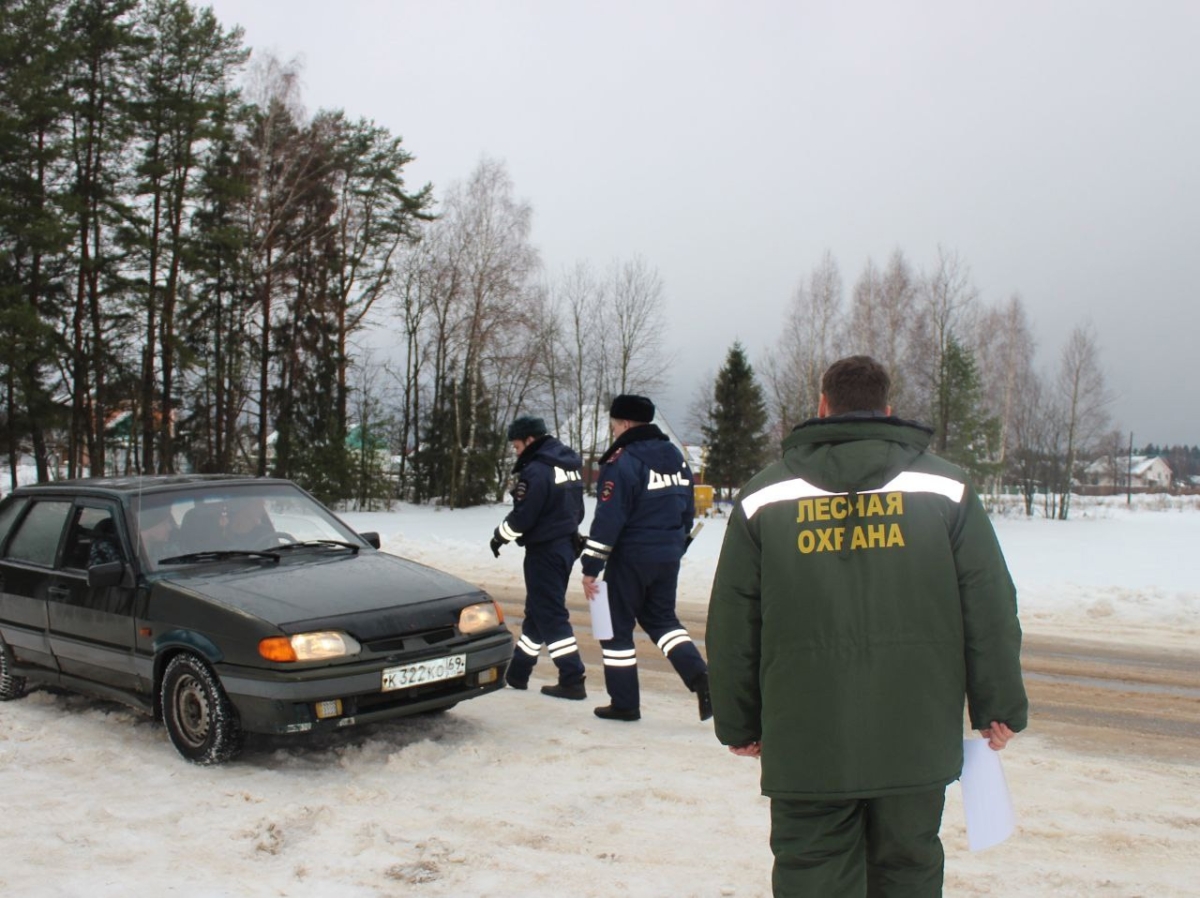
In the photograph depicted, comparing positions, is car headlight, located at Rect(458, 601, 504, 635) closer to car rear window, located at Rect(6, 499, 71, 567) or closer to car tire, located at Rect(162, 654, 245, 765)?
car tire, located at Rect(162, 654, 245, 765)

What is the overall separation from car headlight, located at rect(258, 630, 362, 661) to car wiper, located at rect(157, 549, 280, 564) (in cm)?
106

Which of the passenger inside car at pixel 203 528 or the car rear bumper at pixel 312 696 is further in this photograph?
the passenger inside car at pixel 203 528

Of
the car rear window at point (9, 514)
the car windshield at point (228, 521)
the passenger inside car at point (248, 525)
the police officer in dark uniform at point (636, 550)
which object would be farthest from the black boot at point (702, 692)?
the car rear window at point (9, 514)

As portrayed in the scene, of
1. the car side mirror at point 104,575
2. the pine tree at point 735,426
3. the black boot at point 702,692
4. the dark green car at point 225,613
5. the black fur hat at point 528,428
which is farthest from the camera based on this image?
the pine tree at point 735,426

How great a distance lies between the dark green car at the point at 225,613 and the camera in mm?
4965

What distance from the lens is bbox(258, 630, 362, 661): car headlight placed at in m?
4.87

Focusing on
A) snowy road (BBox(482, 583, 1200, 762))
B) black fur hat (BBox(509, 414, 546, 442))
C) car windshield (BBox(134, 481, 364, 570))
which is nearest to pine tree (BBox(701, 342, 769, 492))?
snowy road (BBox(482, 583, 1200, 762))

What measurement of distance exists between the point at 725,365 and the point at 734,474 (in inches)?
212

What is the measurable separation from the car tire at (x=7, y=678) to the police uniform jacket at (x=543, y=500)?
3251 millimetres

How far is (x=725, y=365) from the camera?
161 feet

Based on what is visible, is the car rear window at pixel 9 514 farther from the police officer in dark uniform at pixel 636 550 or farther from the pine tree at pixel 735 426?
the pine tree at pixel 735 426

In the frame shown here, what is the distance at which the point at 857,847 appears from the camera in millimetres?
2617

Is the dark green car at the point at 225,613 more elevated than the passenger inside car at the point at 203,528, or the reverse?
the passenger inside car at the point at 203,528

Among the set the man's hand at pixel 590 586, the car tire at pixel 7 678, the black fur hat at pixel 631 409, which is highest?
the black fur hat at pixel 631 409
